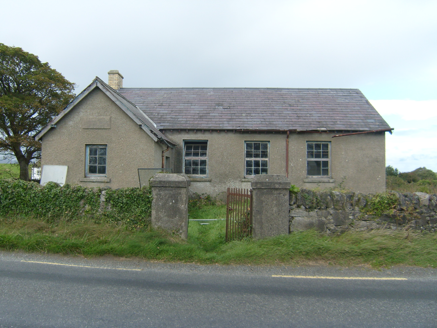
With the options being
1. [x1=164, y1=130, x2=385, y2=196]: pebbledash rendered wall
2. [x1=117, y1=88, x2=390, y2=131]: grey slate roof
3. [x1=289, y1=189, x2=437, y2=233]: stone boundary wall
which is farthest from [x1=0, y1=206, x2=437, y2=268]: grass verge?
[x1=117, y1=88, x2=390, y2=131]: grey slate roof

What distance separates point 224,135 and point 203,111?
238cm

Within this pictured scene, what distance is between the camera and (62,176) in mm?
12898

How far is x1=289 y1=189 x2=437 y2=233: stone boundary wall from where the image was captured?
24.4ft

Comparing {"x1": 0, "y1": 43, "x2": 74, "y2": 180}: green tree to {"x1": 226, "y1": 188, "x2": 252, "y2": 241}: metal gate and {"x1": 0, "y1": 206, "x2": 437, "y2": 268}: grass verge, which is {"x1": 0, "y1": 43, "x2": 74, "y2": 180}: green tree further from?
{"x1": 226, "y1": 188, "x2": 252, "y2": 241}: metal gate

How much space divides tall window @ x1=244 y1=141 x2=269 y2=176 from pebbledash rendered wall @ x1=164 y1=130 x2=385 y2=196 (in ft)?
0.88

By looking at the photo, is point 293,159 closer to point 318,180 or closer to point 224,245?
point 318,180

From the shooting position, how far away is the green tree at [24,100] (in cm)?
2641

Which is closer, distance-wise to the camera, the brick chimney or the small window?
the small window

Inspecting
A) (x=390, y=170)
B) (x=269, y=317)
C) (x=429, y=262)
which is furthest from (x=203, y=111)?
(x=390, y=170)

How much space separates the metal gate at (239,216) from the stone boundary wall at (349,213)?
104cm

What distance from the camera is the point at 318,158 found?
15.4m

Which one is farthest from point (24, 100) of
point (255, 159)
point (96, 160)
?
point (255, 159)

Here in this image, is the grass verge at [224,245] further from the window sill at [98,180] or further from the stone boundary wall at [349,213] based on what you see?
the window sill at [98,180]

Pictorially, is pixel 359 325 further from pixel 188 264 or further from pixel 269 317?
pixel 188 264
